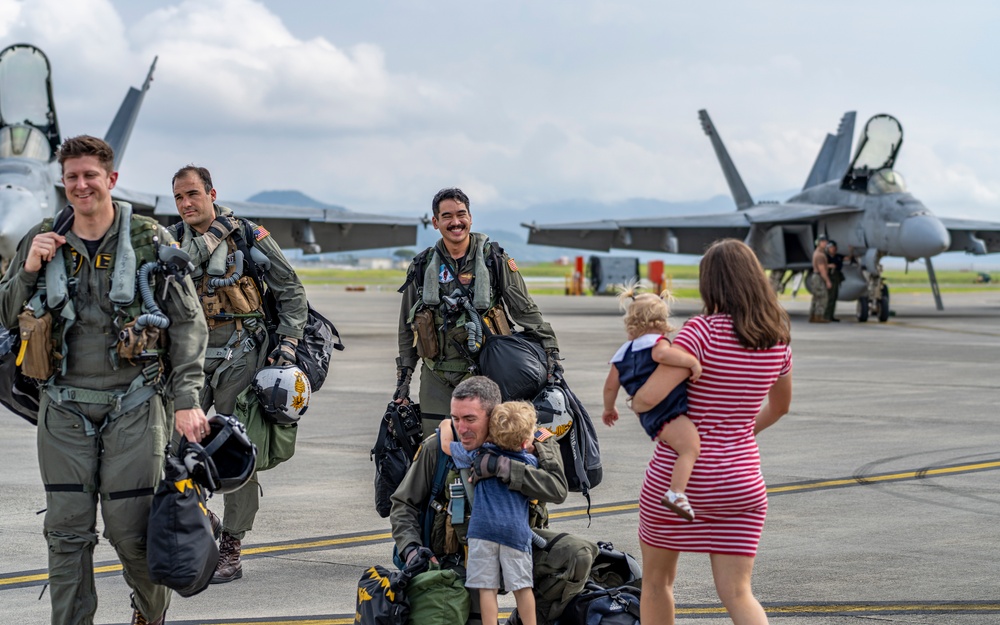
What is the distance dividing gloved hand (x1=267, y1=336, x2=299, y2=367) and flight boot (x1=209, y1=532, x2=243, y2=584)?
0.94 m

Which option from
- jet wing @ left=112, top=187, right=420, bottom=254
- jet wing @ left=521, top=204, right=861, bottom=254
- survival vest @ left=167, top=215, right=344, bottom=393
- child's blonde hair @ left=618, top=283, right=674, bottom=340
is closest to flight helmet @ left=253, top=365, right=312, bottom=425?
survival vest @ left=167, top=215, right=344, bottom=393

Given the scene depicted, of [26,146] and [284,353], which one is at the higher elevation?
[26,146]

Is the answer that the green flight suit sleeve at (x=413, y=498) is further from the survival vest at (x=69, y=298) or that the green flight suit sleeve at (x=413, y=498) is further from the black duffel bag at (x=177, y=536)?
the survival vest at (x=69, y=298)

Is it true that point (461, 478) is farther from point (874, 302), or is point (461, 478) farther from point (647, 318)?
point (874, 302)

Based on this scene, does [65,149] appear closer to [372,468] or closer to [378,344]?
[372,468]

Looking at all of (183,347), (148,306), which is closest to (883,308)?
(183,347)

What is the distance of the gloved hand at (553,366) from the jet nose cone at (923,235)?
75.5 ft

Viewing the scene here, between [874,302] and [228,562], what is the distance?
25.7m

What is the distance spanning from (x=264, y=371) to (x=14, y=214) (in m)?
13.8

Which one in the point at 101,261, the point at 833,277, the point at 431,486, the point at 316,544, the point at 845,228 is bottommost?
the point at 316,544

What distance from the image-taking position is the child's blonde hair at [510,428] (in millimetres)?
4680

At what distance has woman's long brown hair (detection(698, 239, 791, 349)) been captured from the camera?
163 inches

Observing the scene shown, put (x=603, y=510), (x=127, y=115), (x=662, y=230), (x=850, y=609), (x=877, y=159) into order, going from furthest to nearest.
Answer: (x=662, y=230) < (x=877, y=159) < (x=127, y=115) < (x=603, y=510) < (x=850, y=609)

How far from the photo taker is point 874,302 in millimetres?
29266
